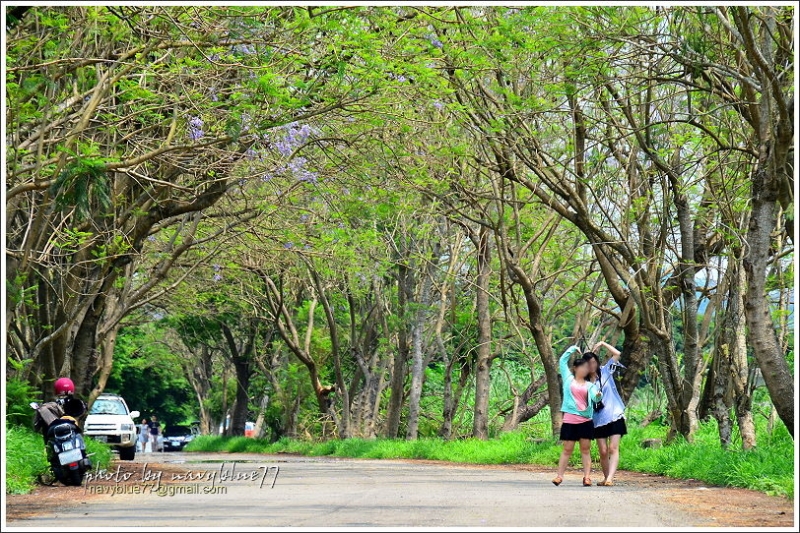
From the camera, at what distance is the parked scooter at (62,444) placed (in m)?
13.9

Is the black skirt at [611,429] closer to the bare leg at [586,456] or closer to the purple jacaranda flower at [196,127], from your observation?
the bare leg at [586,456]

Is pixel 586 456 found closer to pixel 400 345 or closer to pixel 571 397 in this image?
pixel 571 397

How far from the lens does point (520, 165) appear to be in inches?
853

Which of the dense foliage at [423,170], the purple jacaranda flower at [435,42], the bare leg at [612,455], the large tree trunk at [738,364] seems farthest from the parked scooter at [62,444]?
the large tree trunk at [738,364]

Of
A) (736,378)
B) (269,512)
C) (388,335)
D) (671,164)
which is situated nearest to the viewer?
(269,512)

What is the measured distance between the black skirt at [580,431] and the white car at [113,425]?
18.0 m

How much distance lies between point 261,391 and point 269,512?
119 feet

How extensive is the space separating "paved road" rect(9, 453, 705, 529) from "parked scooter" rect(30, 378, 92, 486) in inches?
12.0

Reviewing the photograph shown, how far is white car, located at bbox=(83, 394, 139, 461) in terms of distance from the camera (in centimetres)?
3022

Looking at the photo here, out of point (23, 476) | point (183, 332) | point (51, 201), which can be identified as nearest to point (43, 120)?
point (51, 201)

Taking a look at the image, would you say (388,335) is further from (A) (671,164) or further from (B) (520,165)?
(A) (671,164)

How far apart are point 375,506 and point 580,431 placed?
3.92 meters

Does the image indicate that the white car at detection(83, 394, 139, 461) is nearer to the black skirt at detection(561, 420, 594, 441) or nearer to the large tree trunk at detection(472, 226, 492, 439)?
the large tree trunk at detection(472, 226, 492, 439)

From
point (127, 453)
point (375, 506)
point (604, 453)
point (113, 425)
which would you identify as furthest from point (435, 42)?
point (127, 453)
